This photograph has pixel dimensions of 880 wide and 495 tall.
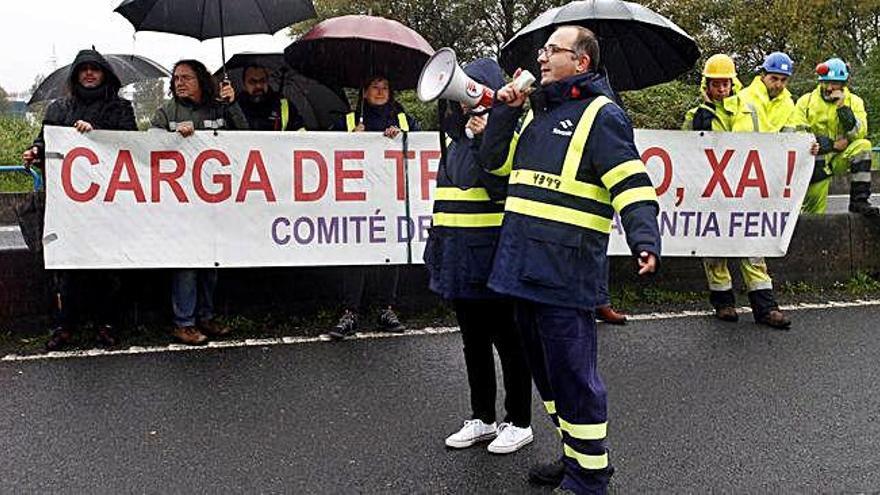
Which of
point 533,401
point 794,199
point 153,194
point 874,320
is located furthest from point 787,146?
point 153,194

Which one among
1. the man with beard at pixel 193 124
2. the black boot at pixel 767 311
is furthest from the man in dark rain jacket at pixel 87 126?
the black boot at pixel 767 311

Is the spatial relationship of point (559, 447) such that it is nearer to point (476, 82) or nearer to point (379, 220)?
point (476, 82)

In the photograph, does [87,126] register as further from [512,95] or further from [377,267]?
[512,95]

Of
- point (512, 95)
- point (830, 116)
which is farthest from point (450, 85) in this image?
point (830, 116)

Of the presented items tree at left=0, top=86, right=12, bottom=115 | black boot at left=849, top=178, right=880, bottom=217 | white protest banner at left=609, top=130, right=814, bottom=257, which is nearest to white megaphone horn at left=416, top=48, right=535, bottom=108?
white protest banner at left=609, top=130, right=814, bottom=257

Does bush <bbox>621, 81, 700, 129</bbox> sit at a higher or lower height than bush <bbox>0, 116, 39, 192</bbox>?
higher

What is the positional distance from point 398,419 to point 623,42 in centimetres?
324

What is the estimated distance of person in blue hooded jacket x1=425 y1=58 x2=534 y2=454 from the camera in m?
3.99

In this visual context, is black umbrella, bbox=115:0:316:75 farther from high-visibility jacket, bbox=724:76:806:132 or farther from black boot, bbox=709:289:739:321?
black boot, bbox=709:289:739:321

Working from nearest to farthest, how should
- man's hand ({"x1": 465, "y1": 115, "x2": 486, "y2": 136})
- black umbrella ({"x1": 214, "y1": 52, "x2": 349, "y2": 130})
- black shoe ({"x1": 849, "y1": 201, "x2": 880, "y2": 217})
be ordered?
man's hand ({"x1": 465, "y1": 115, "x2": 486, "y2": 136}), black umbrella ({"x1": 214, "y1": 52, "x2": 349, "y2": 130}), black shoe ({"x1": 849, "y1": 201, "x2": 880, "y2": 217})

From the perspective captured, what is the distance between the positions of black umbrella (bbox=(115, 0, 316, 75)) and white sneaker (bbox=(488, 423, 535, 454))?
155 inches

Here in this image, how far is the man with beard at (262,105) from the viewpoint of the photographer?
7.10 metres

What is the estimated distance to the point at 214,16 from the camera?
681 centimetres

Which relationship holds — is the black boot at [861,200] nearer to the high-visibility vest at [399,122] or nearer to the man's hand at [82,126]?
the high-visibility vest at [399,122]
